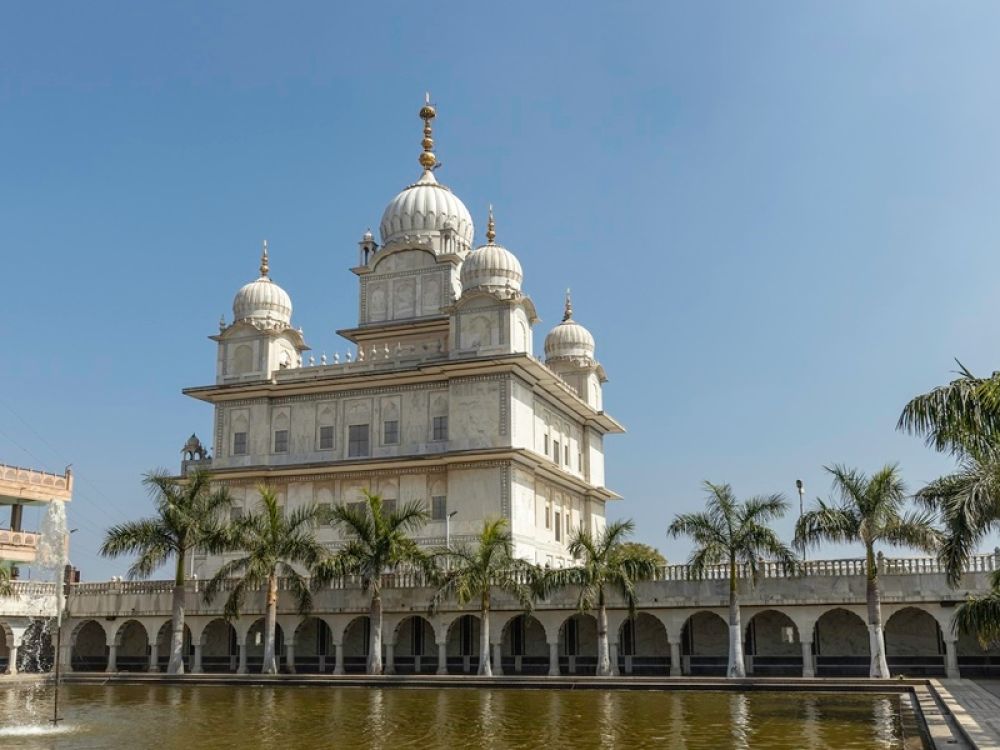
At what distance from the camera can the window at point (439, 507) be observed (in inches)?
1743

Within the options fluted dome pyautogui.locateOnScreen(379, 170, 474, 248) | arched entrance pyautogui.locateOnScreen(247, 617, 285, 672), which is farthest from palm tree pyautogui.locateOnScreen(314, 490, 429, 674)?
fluted dome pyautogui.locateOnScreen(379, 170, 474, 248)

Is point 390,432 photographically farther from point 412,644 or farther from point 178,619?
point 178,619

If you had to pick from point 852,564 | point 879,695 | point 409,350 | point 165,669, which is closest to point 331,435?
point 409,350

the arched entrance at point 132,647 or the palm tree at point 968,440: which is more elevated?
the palm tree at point 968,440

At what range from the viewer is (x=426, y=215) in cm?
5275

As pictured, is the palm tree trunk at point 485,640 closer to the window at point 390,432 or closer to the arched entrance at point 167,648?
the window at point 390,432

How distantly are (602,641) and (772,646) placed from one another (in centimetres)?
598

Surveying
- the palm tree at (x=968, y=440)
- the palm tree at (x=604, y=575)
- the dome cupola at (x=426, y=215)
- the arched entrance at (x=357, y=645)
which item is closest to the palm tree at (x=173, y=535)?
the arched entrance at (x=357, y=645)

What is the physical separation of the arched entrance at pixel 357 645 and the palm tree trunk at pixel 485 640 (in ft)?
20.7

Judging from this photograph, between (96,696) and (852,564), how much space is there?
902 inches

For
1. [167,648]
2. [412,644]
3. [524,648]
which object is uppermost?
[412,644]

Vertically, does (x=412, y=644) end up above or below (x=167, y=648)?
above

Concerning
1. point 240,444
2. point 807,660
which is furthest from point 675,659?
point 240,444

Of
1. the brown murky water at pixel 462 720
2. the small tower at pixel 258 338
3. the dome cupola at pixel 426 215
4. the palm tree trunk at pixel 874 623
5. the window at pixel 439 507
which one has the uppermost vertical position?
the dome cupola at pixel 426 215
